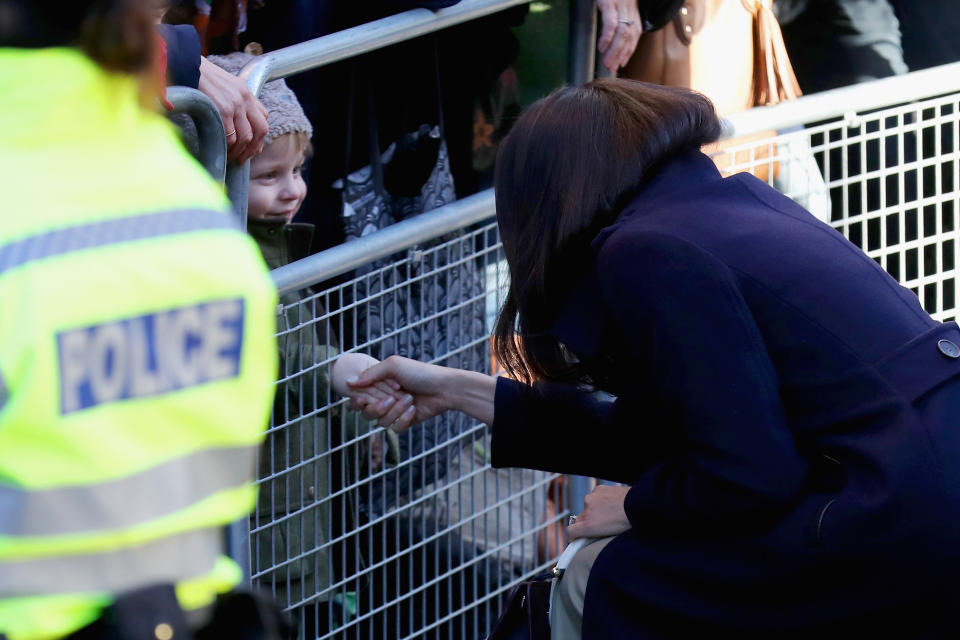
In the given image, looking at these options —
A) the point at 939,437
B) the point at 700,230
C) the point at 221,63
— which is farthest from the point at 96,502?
the point at 221,63

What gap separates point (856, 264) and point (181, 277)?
1189mm

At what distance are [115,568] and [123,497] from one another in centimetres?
7

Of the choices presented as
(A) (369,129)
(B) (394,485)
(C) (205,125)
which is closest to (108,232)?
(C) (205,125)

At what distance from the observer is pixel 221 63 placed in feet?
8.80

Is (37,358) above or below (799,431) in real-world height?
above

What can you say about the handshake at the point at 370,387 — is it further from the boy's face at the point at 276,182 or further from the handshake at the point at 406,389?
the boy's face at the point at 276,182

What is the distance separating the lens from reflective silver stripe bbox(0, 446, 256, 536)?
1180 mm

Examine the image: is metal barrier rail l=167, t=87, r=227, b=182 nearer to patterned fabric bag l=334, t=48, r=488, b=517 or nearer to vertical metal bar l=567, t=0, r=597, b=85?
patterned fabric bag l=334, t=48, r=488, b=517

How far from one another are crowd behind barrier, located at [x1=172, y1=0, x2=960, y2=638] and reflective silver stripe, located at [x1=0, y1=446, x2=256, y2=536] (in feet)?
2.75

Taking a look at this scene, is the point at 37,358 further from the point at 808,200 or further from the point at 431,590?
the point at 808,200

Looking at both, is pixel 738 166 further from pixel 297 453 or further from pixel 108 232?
pixel 108 232

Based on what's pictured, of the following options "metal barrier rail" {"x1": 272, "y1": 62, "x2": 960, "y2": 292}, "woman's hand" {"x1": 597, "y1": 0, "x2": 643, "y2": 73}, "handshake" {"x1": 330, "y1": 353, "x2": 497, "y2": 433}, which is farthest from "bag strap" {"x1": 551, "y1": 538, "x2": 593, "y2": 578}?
"woman's hand" {"x1": 597, "y1": 0, "x2": 643, "y2": 73}

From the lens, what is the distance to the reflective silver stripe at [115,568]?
3.94ft

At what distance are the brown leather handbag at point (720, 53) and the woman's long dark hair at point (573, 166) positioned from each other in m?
1.15
